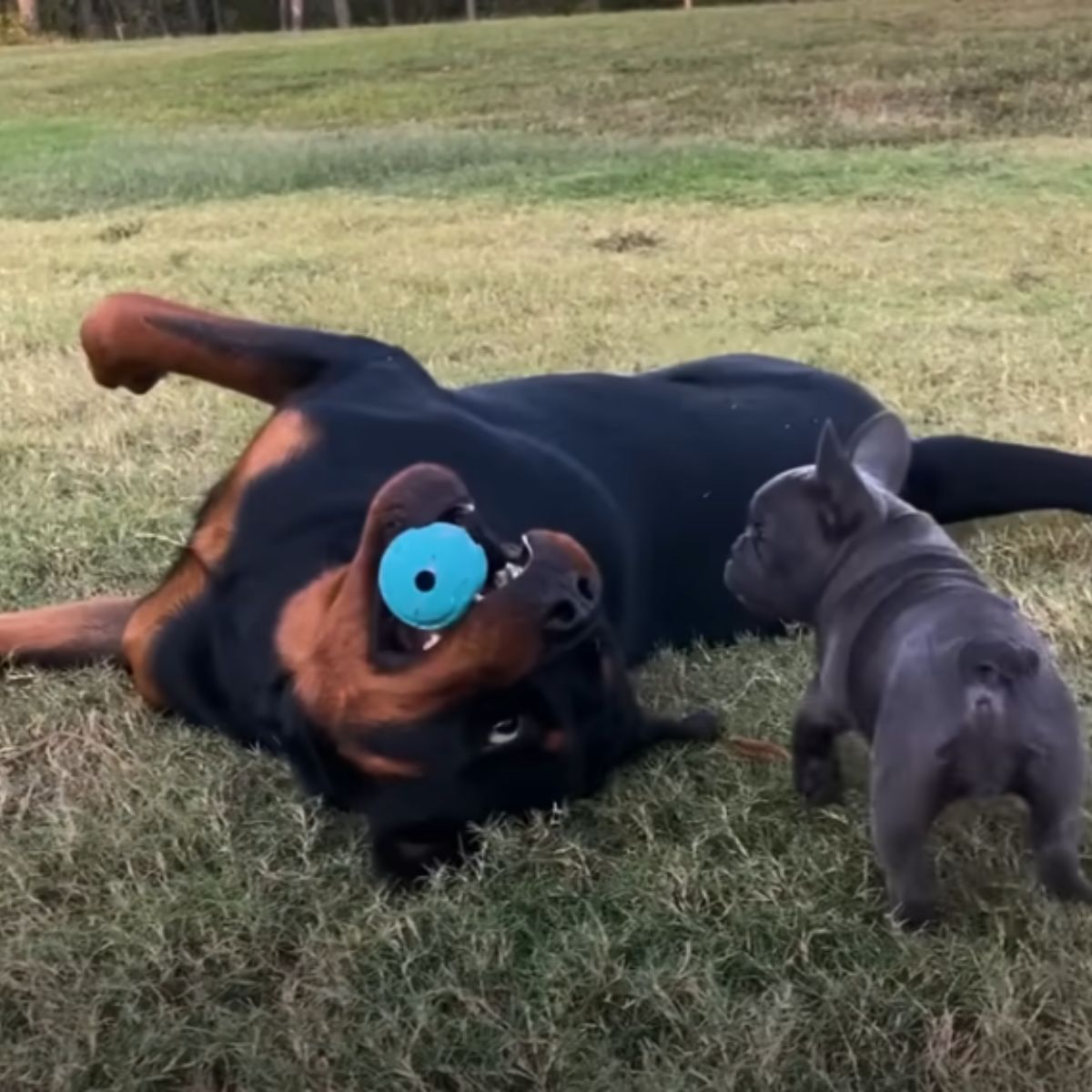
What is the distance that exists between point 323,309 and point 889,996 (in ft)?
18.8

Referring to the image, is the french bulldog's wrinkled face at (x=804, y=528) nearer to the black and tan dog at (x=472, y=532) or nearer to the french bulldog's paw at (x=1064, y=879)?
the black and tan dog at (x=472, y=532)

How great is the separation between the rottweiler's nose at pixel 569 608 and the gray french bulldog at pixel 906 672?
0.38m

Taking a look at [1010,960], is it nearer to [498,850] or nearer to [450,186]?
[498,850]

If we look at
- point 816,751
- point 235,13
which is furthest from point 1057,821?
point 235,13

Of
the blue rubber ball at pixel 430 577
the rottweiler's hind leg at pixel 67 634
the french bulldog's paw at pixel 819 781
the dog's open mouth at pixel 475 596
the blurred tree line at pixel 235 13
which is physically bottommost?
the blurred tree line at pixel 235 13

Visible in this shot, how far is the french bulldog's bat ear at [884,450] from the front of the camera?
2885 mm

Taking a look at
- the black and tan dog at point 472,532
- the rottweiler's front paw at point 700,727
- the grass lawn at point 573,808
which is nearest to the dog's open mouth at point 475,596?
the black and tan dog at point 472,532

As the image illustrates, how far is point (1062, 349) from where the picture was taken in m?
6.31

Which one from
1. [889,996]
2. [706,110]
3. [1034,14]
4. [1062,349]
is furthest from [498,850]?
[1034,14]

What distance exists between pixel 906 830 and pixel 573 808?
59 cm

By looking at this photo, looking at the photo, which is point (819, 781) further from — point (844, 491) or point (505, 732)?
point (505, 732)

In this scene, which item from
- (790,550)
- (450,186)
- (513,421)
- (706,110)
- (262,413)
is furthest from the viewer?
(706,110)

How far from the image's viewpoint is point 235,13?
4003 centimetres

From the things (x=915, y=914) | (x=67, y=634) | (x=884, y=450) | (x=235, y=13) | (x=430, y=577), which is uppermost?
(x=430, y=577)
